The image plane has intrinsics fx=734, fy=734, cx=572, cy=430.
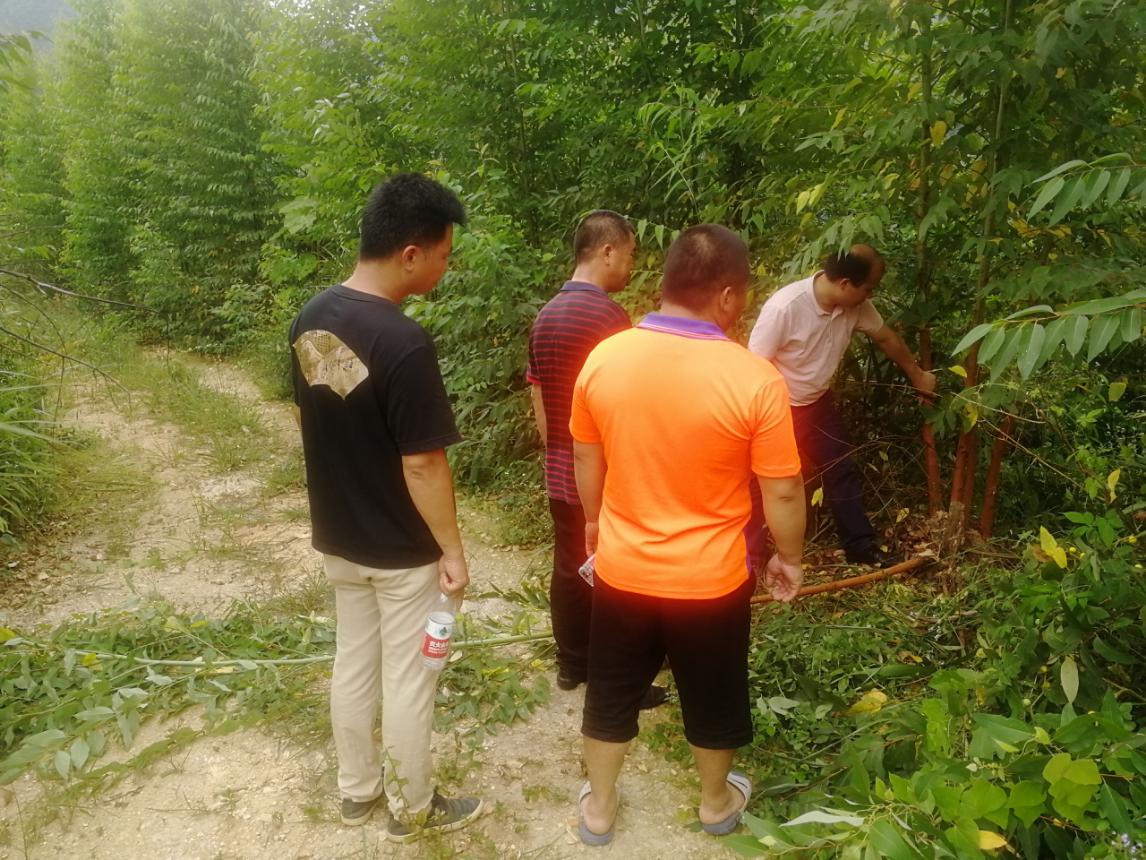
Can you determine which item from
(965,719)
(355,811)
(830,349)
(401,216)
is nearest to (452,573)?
(355,811)

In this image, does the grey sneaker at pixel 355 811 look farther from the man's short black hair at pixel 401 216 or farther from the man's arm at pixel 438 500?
the man's short black hair at pixel 401 216

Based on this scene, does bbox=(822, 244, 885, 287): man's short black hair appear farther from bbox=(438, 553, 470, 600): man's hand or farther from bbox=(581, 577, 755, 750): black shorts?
bbox=(438, 553, 470, 600): man's hand

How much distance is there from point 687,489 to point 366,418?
99 centimetres

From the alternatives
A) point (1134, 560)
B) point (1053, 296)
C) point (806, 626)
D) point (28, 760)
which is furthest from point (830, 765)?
point (28, 760)

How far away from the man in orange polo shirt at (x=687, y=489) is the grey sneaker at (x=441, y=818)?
657mm

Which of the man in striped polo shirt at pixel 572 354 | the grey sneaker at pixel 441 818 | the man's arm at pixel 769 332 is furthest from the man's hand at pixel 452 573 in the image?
the man's arm at pixel 769 332

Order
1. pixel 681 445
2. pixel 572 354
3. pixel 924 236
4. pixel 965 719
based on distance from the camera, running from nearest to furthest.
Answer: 1. pixel 681 445
2. pixel 965 719
3. pixel 572 354
4. pixel 924 236

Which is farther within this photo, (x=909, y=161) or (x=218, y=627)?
(x=218, y=627)

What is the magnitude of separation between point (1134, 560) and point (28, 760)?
4.16m

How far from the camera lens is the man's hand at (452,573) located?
8.00ft

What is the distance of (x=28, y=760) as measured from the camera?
2.93 meters

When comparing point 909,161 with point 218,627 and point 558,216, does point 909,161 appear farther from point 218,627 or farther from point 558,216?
point 218,627

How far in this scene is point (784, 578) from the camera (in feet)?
7.86

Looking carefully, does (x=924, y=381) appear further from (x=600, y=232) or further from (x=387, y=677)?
(x=387, y=677)
